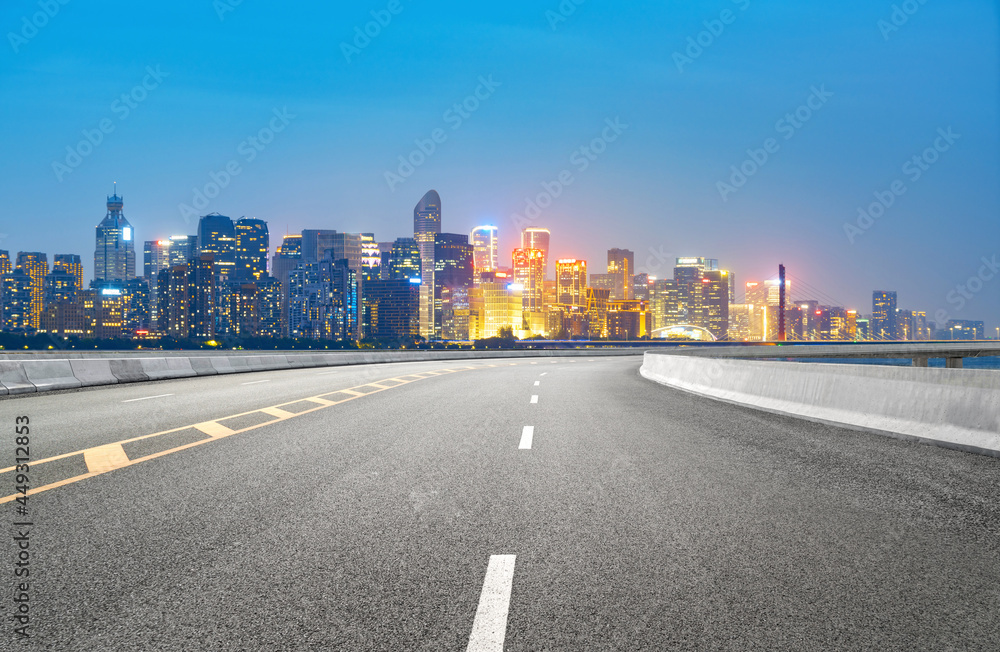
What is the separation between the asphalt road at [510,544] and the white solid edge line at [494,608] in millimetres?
17

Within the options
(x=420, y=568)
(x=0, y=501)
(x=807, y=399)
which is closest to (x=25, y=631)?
(x=420, y=568)

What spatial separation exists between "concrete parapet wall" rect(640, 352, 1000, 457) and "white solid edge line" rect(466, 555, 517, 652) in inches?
280

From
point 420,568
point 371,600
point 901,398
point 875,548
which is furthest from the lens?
point 901,398

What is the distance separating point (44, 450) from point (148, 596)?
627 centimetres

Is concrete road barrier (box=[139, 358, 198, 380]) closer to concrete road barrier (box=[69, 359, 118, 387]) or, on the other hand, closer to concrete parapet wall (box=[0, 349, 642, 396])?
concrete parapet wall (box=[0, 349, 642, 396])

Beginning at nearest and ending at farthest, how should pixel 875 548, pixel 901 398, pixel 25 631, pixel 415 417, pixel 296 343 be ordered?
pixel 25 631 < pixel 875 548 < pixel 901 398 < pixel 415 417 < pixel 296 343

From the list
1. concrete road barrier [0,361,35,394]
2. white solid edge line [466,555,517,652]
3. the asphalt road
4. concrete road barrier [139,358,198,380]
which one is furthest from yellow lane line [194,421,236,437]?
concrete road barrier [139,358,198,380]

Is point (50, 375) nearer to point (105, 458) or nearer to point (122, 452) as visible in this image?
point (122, 452)

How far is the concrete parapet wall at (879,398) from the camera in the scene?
940 cm

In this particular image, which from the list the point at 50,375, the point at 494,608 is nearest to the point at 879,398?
the point at 494,608

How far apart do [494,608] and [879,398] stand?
935cm

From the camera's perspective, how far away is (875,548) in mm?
5105

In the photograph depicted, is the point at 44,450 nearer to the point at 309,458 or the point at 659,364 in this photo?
the point at 309,458

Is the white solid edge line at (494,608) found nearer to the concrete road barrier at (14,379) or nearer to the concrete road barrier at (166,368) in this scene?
the concrete road barrier at (14,379)
